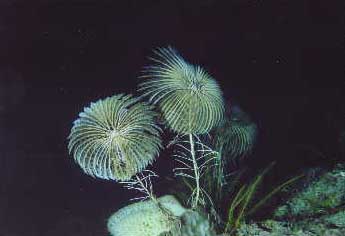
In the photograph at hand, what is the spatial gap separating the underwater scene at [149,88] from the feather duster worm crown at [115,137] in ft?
2.14

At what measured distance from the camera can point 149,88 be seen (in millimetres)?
4594

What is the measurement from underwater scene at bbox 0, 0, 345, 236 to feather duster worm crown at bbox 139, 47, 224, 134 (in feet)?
2.09

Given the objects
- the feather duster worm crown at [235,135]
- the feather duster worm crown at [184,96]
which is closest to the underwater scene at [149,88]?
the feather duster worm crown at [235,135]

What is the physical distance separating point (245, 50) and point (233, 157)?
213cm

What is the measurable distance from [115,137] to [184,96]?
2.51 ft

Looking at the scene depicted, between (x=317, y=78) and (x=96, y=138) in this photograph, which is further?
(x=317, y=78)

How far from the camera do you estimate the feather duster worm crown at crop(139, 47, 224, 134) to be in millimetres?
3754

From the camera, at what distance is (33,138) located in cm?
629

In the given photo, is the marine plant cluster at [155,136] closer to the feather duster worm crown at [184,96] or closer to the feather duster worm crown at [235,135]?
the feather duster worm crown at [184,96]

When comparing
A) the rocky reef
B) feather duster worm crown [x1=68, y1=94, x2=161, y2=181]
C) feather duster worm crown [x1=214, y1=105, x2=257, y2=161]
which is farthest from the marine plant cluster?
feather duster worm crown [x1=214, y1=105, x2=257, y2=161]

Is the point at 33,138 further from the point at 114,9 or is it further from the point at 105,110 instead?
the point at 105,110

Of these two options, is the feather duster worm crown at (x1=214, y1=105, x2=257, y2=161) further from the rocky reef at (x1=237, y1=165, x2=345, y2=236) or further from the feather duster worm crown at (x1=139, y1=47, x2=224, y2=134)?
the rocky reef at (x1=237, y1=165, x2=345, y2=236)

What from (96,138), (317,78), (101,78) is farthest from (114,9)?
(317,78)

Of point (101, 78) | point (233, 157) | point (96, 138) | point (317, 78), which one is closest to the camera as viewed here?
point (96, 138)
